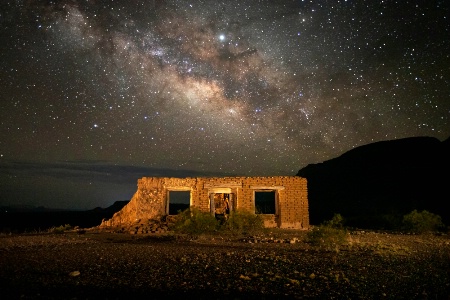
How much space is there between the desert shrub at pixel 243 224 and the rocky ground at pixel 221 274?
679 cm

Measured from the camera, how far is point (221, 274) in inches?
252

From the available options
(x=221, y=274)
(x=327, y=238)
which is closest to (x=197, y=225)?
(x=327, y=238)

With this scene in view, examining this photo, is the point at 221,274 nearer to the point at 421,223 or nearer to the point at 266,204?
the point at 421,223

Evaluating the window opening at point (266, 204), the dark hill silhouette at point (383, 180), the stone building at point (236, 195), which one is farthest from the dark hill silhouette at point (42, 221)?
the dark hill silhouette at point (383, 180)

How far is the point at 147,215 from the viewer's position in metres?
19.1

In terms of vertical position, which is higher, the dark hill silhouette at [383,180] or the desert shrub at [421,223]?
the dark hill silhouette at [383,180]

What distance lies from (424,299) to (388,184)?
4155 cm

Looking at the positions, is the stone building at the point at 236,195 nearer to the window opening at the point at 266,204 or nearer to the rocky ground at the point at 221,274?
the window opening at the point at 266,204

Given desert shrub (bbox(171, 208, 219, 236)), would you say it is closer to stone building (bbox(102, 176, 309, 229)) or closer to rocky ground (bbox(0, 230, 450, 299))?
stone building (bbox(102, 176, 309, 229))

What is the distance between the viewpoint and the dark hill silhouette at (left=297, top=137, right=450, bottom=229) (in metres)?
36.2

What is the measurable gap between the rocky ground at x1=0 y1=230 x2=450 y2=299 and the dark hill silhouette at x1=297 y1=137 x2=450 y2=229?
2059cm

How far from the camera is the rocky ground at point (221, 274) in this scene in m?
5.09

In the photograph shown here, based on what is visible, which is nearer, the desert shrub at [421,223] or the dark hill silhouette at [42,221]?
the desert shrub at [421,223]

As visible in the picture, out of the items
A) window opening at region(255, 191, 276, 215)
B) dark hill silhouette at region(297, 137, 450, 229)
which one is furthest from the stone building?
dark hill silhouette at region(297, 137, 450, 229)
